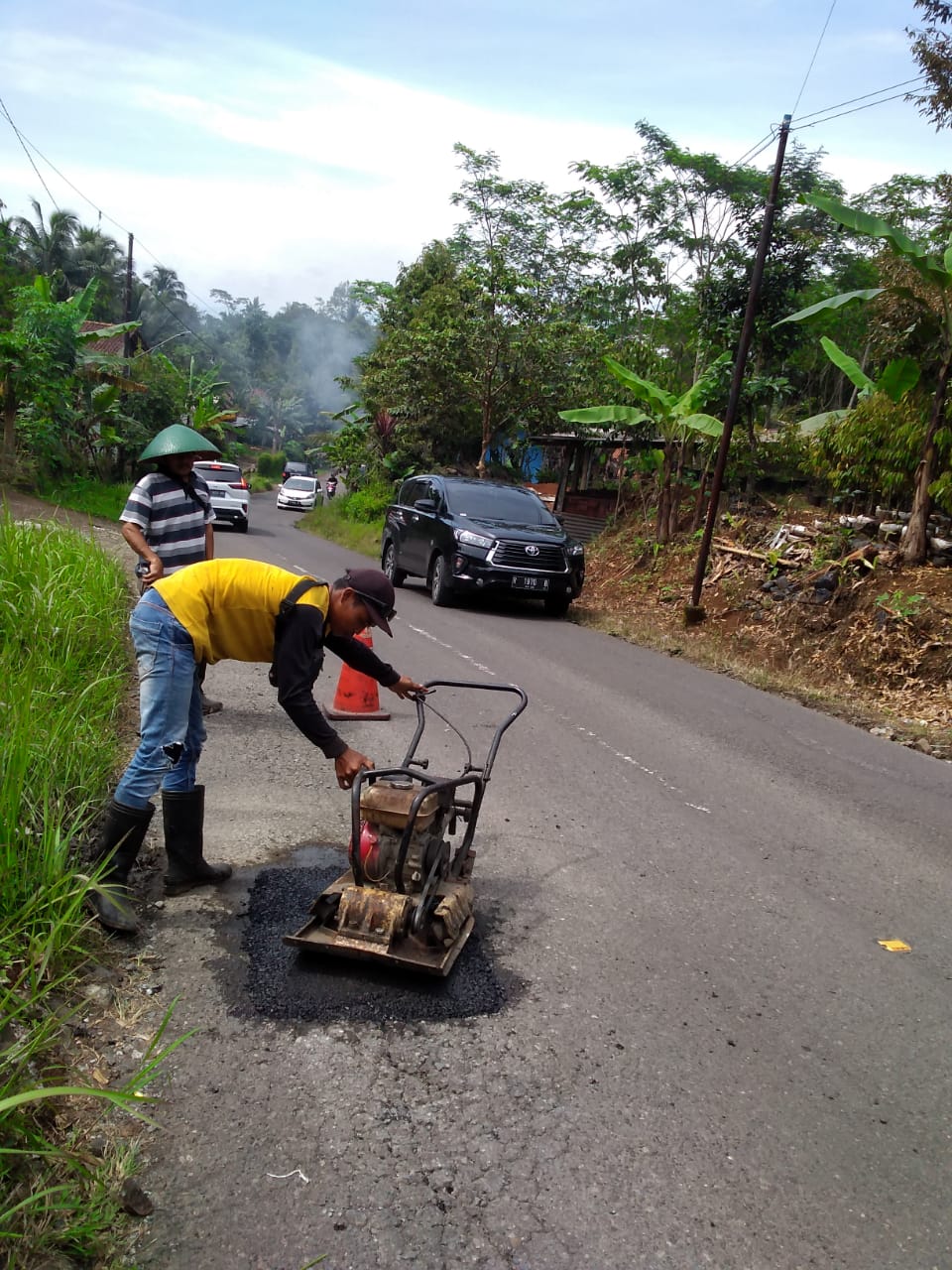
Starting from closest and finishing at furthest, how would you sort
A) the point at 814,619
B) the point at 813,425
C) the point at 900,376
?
the point at 900,376 < the point at 814,619 < the point at 813,425

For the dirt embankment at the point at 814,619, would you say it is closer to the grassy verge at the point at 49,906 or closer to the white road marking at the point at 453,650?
the white road marking at the point at 453,650

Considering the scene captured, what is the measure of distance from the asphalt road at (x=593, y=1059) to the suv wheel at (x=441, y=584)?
7.79m

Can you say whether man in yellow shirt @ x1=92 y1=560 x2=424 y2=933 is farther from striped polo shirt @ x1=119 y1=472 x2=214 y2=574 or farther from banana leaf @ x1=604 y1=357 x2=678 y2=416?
banana leaf @ x1=604 y1=357 x2=678 y2=416

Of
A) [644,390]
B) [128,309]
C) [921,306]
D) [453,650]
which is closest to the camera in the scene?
[453,650]

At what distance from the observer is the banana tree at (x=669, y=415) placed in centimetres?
1595

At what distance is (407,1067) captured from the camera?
123 inches

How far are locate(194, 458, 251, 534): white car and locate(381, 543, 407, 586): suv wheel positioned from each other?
893 centimetres

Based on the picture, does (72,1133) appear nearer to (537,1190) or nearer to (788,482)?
(537,1190)

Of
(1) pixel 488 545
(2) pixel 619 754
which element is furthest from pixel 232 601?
(1) pixel 488 545

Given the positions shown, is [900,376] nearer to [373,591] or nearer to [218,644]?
[373,591]

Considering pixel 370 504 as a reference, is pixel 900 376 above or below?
above

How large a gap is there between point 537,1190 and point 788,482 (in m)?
19.9

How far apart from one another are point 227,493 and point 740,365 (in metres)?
15.2

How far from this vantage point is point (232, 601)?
12.8ft
